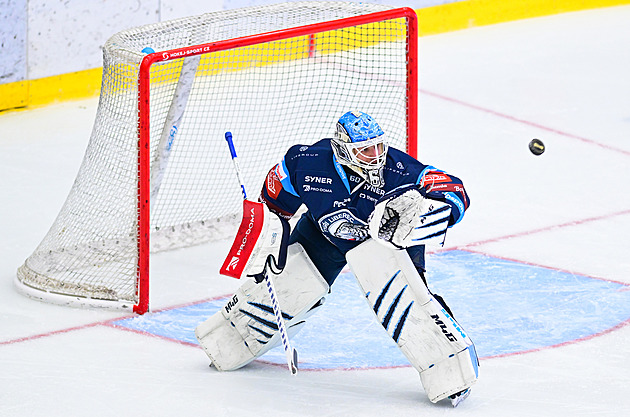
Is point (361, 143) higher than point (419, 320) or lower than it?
higher

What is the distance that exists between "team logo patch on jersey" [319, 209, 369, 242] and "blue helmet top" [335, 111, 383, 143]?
0.86 ft

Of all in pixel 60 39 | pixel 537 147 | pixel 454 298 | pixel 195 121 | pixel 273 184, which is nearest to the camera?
pixel 273 184

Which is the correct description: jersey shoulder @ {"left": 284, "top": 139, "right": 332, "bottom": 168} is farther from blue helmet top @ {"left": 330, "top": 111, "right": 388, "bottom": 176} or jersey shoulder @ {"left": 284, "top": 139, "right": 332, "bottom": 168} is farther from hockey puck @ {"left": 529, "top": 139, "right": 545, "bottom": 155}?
hockey puck @ {"left": 529, "top": 139, "right": 545, "bottom": 155}

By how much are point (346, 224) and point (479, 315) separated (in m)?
1.23

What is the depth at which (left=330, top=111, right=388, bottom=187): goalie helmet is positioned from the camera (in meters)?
4.15

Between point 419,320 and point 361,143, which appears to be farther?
point 419,320

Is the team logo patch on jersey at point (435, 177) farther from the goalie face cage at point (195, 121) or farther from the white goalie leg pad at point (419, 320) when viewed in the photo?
the goalie face cage at point (195, 121)

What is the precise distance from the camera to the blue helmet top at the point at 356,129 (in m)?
4.15

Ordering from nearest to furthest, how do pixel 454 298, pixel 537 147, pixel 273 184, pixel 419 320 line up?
pixel 419 320 → pixel 273 184 → pixel 537 147 → pixel 454 298

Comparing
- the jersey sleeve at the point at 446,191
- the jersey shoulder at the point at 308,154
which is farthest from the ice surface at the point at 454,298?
the jersey shoulder at the point at 308,154

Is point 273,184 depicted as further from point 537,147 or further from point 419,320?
point 537,147

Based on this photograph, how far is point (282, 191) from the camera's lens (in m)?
4.46

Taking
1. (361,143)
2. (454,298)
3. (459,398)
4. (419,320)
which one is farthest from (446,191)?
(454,298)

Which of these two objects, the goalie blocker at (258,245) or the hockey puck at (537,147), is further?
the hockey puck at (537,147)
